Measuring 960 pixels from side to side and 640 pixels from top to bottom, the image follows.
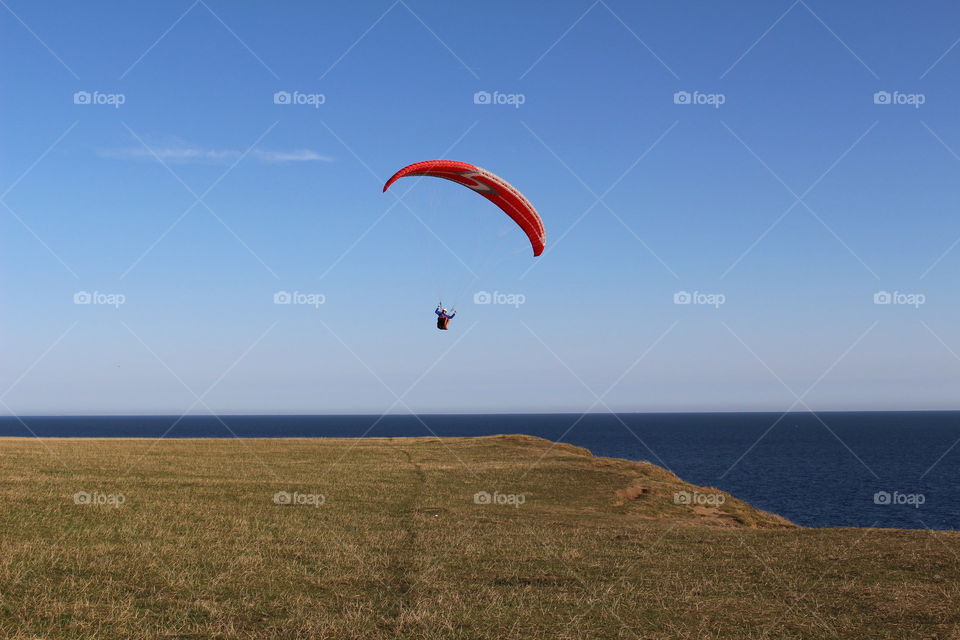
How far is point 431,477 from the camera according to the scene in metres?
40.9

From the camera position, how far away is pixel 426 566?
63.0 feet

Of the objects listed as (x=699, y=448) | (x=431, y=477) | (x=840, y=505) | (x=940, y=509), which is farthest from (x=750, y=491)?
(x=699, y=448)

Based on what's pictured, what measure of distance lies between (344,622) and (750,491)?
74580mm

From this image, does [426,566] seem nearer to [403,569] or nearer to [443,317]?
[403,569]

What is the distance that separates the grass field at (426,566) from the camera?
14.4 metres

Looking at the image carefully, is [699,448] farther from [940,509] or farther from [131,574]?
[131,574]

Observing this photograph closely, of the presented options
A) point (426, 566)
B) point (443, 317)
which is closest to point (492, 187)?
point (443, 317)

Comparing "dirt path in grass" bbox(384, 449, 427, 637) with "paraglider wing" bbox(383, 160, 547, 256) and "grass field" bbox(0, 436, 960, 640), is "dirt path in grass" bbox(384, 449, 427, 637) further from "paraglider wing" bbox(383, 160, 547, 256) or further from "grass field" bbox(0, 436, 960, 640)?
"paraglider wing" bbox(383, 160, 547, 256)

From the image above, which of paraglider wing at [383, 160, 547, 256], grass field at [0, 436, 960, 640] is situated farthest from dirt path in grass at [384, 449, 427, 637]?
paraglider wing at [383, 160, 547, 256]

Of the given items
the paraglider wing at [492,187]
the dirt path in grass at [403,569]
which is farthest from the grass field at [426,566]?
the paraglider wing at [492,187]

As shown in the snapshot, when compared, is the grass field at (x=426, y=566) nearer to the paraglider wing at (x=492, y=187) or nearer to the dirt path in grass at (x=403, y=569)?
the dirt path in grass at (x=403, y=569)

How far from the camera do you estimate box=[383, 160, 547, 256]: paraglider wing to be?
1131 inches

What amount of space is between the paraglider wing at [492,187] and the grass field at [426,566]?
39.9 feet

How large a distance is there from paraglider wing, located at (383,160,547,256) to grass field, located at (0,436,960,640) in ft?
39.9
